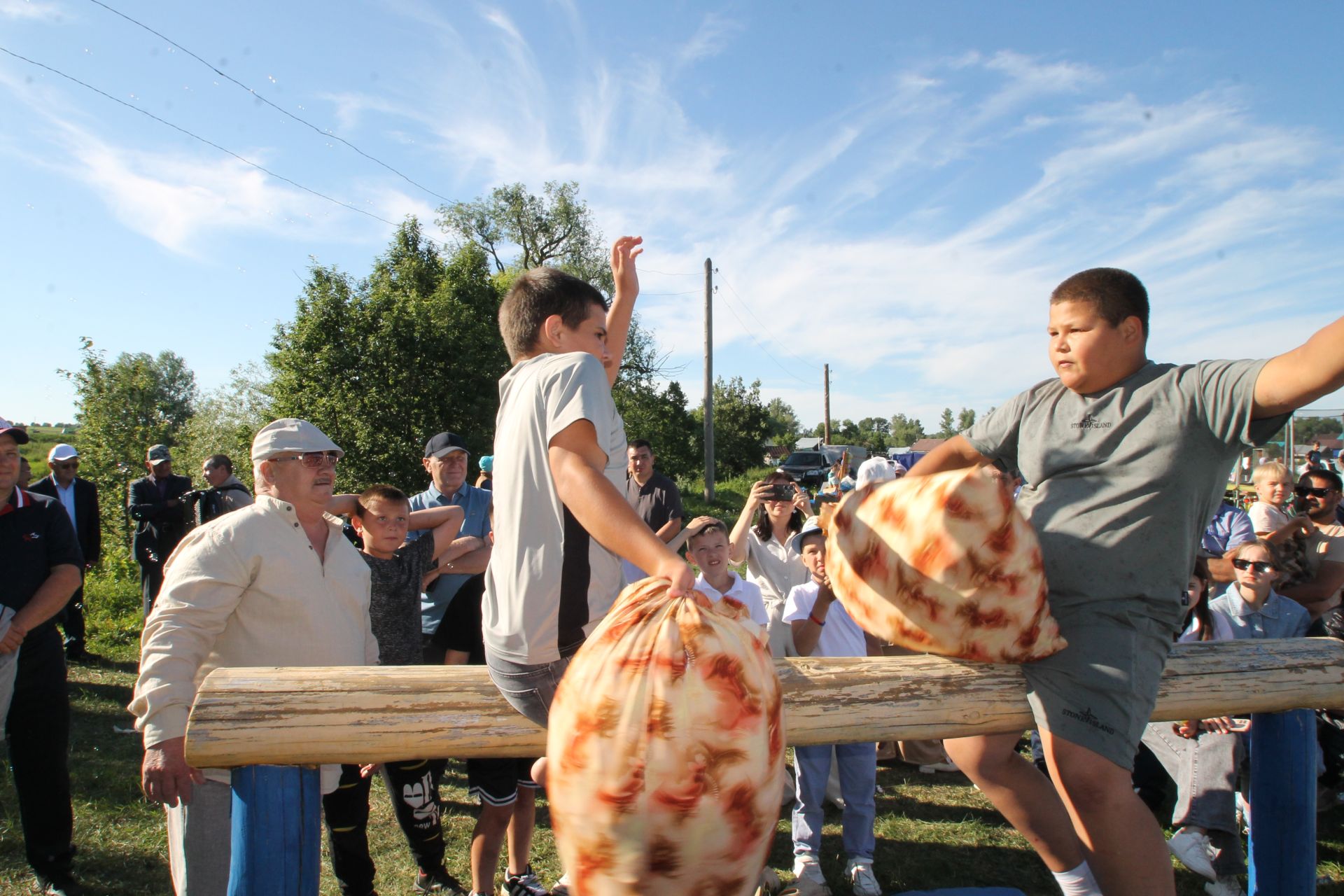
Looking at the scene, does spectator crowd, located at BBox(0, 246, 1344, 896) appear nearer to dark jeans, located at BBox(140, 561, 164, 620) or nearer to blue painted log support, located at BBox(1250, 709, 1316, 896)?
blue painted log support, located at BBox(1250, 709, 1316, 896)

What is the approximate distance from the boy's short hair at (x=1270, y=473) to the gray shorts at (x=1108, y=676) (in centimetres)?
496

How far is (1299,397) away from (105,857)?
5.49 metres

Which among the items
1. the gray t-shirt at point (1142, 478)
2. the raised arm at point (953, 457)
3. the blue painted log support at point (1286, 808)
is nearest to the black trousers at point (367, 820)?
the raised arm at point (953, 457)

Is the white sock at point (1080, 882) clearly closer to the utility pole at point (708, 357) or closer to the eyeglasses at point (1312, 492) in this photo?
the eyeglasses at point (1312, 492)

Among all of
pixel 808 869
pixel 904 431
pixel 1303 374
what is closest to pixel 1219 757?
pixel 808 869

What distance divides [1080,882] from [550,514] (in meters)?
1.97

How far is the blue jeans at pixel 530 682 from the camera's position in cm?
190

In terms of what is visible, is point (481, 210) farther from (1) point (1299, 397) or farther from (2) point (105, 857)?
(1) point (1299, 397)

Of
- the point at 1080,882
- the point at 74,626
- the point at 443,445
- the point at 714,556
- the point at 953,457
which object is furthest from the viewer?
the point at 74,626

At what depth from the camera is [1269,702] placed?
2453mm

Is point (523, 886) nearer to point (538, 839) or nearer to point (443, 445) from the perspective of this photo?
point (538, 839)

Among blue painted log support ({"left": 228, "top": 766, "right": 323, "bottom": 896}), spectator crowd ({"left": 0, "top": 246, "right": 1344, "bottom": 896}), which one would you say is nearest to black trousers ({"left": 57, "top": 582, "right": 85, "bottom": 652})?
spectator crowd ({"left": 0, "top": 246, "right": 1344, "bottom": 896})

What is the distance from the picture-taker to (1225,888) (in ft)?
12.6

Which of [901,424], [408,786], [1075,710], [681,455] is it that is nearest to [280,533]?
[408,786]
